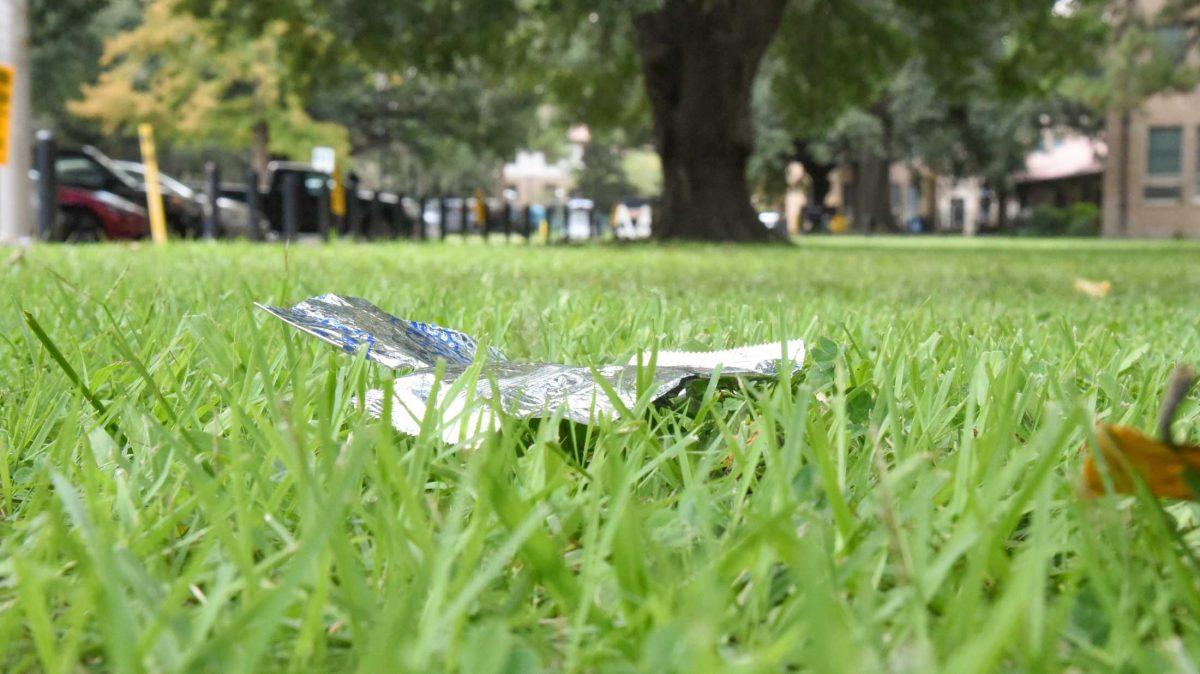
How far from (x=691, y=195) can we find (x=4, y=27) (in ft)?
33.3

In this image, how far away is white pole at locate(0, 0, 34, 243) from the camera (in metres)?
→ 8.66

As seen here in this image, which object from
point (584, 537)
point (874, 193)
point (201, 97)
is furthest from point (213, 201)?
point (874, 193)

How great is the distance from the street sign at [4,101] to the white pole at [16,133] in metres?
0.11

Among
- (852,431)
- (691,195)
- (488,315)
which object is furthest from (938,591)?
(691,195)

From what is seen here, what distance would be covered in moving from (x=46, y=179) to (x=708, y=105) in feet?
31.1

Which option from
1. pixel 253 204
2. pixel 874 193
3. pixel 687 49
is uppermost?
pixel 687 49

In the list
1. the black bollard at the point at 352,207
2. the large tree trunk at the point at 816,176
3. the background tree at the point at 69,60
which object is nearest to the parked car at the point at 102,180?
the black bollard at the point at 352,207

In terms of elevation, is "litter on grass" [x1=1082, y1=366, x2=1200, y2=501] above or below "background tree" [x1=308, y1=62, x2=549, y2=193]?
below

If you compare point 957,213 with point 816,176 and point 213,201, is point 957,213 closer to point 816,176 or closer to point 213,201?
point 816,176

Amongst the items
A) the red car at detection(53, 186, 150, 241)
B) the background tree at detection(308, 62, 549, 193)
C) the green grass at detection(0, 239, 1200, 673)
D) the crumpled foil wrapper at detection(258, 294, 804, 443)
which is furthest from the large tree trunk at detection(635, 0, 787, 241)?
the background tree at detection(308, 62, 549, 193)

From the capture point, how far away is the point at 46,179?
10727mm

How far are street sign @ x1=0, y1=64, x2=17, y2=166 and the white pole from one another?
0.11m

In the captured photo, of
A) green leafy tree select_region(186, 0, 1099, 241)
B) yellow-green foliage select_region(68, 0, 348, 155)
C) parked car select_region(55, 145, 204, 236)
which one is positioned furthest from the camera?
yellow-green foliage select_region(68, 0, 348, 155)

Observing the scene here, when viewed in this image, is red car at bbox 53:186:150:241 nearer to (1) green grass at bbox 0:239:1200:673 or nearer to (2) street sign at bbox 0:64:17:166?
(2) street sign at bbox 0:64:17:166
